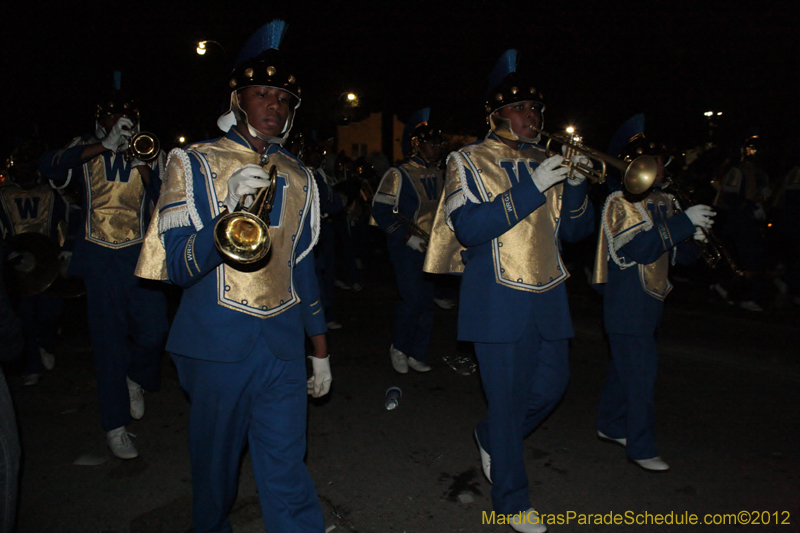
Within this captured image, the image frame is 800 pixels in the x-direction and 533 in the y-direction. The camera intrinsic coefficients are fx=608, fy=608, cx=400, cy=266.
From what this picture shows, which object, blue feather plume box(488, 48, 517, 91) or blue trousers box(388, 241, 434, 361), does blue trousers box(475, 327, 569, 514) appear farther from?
blue trousers box(388, 241, 434, 361)

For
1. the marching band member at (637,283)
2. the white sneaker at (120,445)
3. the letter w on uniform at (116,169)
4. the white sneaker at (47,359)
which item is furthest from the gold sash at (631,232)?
the white sneaker at (47,359)

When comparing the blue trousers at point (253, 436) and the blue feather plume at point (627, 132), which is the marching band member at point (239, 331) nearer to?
the blue trousers at point (253, 436)

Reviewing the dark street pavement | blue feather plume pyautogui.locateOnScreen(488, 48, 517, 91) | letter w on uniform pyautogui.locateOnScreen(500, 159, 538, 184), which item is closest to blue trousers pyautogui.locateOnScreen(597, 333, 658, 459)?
the dark street pavement

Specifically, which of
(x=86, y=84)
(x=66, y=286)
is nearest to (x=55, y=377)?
(x=66, y=286)

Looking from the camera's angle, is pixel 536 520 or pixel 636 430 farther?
pixel 636 430

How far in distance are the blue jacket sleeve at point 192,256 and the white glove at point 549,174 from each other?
1.55m

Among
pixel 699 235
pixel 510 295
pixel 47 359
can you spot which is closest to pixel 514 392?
pixel 510 295

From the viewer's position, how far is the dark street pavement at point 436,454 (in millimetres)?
3488

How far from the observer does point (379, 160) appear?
47.6 ft

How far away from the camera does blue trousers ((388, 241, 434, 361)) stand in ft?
19.4

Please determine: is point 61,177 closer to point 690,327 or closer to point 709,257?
point 709,257

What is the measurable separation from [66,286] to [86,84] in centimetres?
1269

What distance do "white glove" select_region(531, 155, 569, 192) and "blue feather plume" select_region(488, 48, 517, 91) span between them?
0.76 meters

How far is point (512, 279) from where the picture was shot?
3.14 meters
